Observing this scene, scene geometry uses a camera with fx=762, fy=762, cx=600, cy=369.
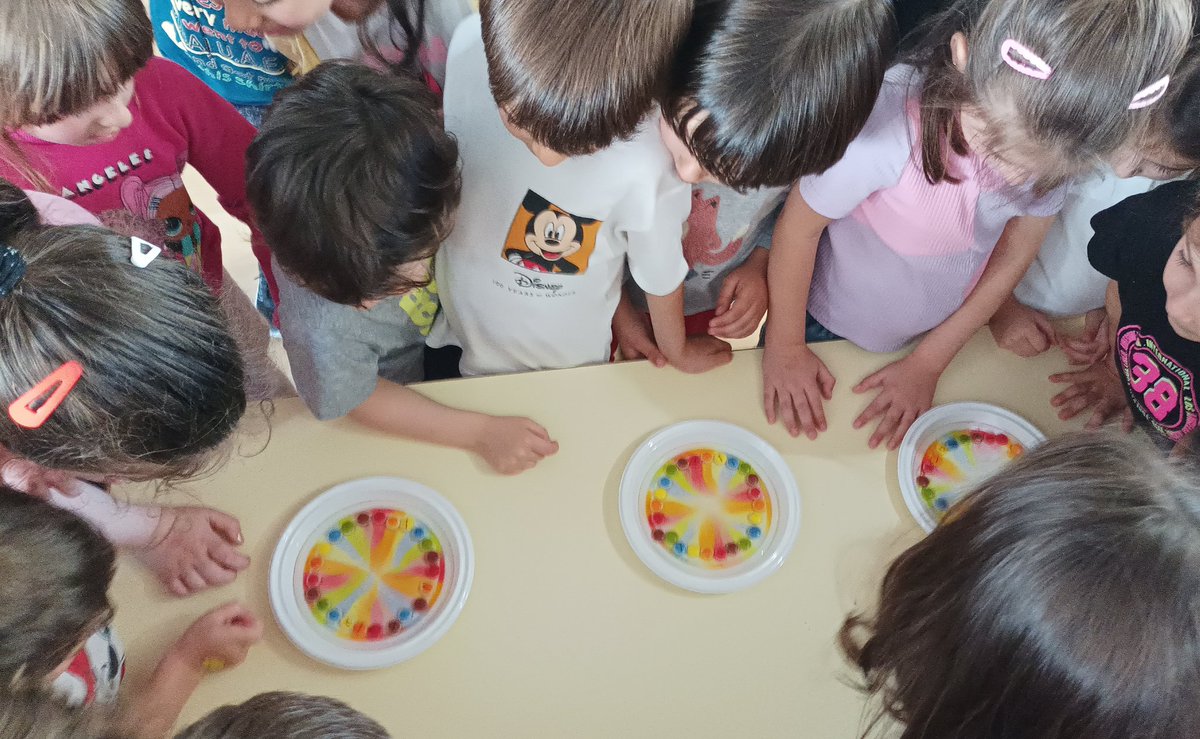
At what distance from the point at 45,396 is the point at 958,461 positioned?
0.92m

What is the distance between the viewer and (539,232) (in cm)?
89

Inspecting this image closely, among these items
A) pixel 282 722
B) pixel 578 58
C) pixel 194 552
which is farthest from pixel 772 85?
pixel 194 552

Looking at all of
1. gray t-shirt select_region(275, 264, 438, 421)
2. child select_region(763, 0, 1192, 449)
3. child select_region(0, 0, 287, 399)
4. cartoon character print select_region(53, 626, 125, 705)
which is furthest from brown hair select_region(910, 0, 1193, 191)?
cartoon character print select_region(53, 626, 125, 705)

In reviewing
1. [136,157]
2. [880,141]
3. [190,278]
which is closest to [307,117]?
[190,278]

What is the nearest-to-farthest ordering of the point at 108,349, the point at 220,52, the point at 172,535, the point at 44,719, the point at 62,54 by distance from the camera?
1. the point at 44,719
2. the point at 108,349
3. the point at 62,54
4. the point at 172,535
5. the point at 220,52

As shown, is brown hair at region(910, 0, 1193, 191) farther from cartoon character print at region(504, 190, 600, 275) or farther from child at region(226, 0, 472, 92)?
child at region(226, 0, 472, 92)

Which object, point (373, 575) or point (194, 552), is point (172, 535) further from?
point (373, 575)

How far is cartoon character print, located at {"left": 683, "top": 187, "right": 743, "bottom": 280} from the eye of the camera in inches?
40.7

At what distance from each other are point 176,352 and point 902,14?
917 mm

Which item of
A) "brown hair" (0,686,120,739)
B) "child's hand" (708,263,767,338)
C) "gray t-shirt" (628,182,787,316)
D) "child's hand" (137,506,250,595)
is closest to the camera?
"brown hair" (0,686,120,739)

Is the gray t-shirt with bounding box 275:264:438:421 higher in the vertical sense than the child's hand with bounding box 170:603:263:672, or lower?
higher

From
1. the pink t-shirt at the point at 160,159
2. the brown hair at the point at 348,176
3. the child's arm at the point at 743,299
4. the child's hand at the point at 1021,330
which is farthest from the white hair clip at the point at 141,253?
the child's hand at the point at 1021,330

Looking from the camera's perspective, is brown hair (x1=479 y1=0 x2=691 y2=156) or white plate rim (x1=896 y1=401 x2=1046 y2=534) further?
white plate rim (x1=896 y1=401 x2=1046 y2=534)

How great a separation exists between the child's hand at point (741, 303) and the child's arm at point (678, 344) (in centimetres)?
9
